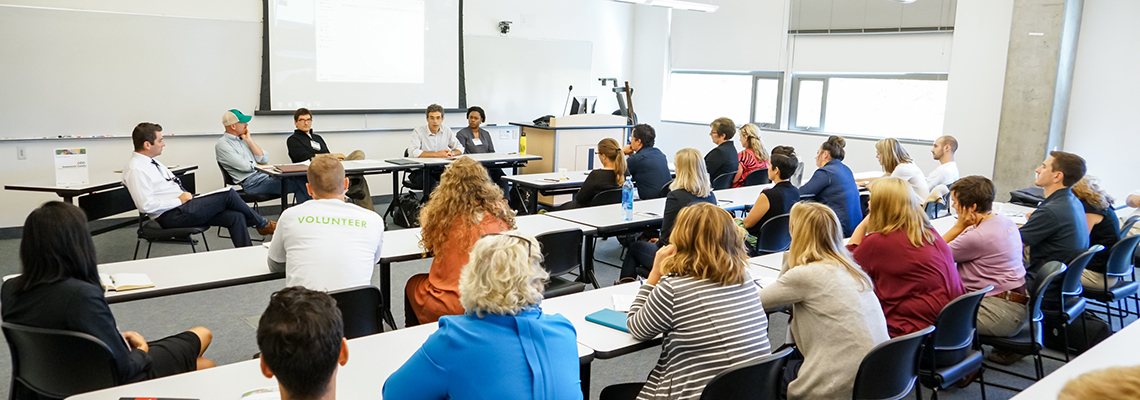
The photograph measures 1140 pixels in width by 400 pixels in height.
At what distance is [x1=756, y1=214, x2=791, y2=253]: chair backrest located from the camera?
182 inches

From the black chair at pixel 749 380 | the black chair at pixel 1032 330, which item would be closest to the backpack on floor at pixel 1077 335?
the black chair at pixel 1032 330

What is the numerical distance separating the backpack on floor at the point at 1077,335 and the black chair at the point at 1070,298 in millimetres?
256

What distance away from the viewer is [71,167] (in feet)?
18.2

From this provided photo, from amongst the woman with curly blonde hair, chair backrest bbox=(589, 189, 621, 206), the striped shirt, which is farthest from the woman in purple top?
chair backrest bbox=(589, 189, 621, 206)

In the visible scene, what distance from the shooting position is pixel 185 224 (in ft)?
17.6

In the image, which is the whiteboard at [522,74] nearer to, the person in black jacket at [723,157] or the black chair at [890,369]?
the person in black jacket at [723,157]

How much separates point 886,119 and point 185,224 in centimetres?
735

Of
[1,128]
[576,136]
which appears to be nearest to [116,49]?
[1,128]

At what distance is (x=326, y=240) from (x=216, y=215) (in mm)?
3032

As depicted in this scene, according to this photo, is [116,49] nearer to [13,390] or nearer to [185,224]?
[185,224]

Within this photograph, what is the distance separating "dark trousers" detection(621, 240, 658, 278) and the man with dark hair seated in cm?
316

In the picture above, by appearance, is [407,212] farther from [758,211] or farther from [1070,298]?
[1070,298]

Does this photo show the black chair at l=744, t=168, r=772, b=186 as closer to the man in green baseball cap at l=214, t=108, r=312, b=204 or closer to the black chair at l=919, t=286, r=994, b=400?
the black chair at l=919, t=286, r=994, b=400

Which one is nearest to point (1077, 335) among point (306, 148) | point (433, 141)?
point (433, 141)
